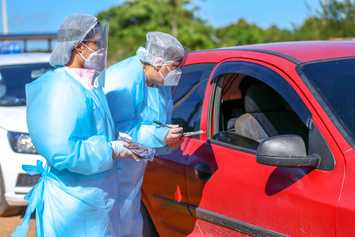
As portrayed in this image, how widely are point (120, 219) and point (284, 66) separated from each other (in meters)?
1.20

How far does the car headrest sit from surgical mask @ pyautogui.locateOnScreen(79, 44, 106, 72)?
1104 mm

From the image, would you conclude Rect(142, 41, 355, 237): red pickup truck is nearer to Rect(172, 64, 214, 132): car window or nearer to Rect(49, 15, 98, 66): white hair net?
Rect(172, 64, 214, 132): car window

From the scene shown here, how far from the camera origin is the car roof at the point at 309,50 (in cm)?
369

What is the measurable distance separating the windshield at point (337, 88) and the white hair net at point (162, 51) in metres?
0.67

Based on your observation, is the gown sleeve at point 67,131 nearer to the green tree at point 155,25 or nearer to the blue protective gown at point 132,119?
the blue protective gown at point 132,119

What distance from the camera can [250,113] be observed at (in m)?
4.08

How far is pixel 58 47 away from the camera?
3324 millimetres

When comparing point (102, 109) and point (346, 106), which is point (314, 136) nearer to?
point (346, 106)

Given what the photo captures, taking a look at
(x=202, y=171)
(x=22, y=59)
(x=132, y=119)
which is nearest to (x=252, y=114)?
(x=202, y=171)


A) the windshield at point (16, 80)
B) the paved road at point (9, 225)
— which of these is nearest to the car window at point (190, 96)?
the paved road at point (9, 225)

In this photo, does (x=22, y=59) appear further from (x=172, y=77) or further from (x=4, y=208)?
(x=172, y=77)

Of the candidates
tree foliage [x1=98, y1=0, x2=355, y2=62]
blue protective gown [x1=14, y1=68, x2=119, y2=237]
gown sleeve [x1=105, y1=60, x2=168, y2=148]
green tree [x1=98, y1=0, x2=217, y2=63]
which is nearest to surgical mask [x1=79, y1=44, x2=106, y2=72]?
blue protective gown [x1=14, y1=68, x2=119, y2=237]

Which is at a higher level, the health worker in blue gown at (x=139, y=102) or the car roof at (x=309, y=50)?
the car roof at (x=309, y=50)

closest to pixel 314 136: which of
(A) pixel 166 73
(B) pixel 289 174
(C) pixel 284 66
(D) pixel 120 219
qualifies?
(B) pixel 289 174
